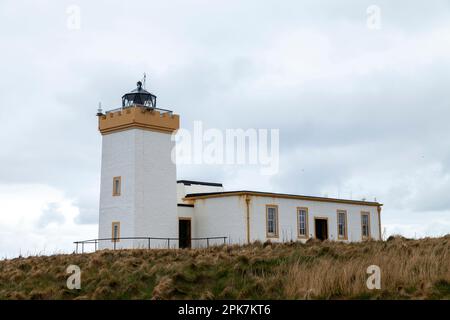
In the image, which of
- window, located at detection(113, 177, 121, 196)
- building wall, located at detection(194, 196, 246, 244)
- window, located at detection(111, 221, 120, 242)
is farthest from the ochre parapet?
window, located at detection(111, 221, 120, 242)

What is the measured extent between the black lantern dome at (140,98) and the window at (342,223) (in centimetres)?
1320

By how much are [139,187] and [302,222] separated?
387 inches

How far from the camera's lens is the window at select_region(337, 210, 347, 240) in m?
38.5

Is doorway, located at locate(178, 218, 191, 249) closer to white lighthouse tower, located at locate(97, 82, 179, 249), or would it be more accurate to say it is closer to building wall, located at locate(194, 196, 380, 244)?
building wall, located at locate(194, 196, 380, 244)

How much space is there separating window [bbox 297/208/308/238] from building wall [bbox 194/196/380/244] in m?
0.26

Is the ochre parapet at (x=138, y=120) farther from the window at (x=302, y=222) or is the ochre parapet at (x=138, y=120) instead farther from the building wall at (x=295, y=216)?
the window at (x=302, y=222)

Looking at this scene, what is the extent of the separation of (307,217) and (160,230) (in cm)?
886

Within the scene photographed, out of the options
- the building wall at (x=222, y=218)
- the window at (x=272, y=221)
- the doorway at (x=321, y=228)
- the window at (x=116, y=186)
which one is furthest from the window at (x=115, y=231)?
the doorway at (x=321, y=228)

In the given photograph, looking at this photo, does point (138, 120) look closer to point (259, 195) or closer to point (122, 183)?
point (122, 183)

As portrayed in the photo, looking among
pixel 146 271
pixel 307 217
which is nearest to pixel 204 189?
pixel 307 217

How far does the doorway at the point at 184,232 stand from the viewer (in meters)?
34.6

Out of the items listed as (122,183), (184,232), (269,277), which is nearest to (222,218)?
(184,232)
